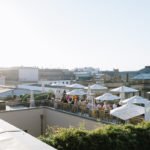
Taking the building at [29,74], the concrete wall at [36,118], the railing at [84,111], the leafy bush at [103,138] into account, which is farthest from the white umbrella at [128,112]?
the building at [29,74]

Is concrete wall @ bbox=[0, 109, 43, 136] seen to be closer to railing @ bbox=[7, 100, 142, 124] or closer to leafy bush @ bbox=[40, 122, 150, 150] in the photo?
railing @ bbox=[7, 100, 142, 124]

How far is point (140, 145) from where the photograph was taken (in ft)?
30.7

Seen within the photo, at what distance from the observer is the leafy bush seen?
7816 millimetres

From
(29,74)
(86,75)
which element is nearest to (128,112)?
(29,74)

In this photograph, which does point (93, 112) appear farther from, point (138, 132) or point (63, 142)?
point (63, 142)

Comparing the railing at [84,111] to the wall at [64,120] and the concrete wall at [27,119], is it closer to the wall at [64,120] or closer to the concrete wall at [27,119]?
the wall at [64,120]

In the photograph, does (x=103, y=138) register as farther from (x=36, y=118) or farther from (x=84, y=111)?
(x=36, y=118)

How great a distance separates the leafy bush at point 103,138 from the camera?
25.6 ft

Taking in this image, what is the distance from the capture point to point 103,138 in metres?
8.58

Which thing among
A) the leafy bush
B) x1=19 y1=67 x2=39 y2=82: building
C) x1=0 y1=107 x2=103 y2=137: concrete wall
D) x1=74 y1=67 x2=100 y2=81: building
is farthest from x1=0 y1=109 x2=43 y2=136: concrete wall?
x1=19 y1=67 x2=39 y2=82: building

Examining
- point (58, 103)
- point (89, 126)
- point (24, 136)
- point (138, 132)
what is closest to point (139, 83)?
point (58, 103)

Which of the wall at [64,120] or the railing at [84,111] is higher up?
the railing at [84,111]

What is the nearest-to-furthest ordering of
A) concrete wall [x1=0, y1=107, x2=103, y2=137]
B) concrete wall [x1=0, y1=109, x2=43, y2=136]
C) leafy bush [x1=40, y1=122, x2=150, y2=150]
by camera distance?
leafy bush [x1=40, y1=122, x2=150, y2=150], concrete wall [x1=0, y1=107, x2=103, y2=137], concrete wall [x1=0, y1=109, x2=43, y2=136]

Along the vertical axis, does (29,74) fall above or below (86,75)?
above
